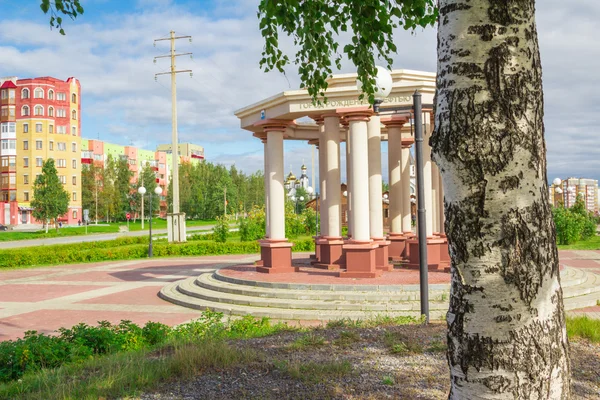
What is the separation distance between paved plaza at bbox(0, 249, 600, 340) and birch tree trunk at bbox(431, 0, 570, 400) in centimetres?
824

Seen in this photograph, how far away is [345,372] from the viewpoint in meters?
4.34

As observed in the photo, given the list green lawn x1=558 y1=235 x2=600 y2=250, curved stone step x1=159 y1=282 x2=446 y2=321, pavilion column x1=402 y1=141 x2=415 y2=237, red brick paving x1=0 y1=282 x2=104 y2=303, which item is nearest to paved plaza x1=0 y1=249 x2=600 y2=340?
red brick paving x1=0 y1=282 x2=104 y2=303

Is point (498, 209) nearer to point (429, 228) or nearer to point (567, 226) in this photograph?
point (429, 228)

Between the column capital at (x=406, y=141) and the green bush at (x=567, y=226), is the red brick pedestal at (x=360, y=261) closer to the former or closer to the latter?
the column capital at (x=406, y=141)

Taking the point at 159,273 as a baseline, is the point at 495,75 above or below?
above

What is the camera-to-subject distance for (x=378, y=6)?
16.3 feet

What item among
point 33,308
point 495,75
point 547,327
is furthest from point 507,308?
point 33,308

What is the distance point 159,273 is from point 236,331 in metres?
11.8

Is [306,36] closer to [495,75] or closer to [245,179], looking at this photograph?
[495,75]

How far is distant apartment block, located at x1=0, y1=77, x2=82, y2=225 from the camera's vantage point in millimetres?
61781

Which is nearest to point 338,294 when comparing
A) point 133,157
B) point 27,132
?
point 27,132

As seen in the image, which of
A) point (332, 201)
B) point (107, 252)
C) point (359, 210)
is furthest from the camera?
point (107, 252)

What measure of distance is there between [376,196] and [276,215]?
8.92ft

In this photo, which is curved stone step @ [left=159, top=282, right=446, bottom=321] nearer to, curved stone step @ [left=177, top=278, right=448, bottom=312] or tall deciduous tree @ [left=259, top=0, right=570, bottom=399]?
curved stone step @ [left=177, top=278, right=448, bottom=312]
